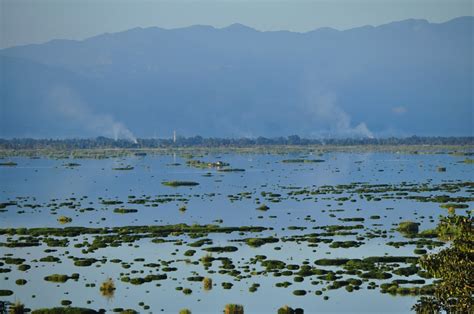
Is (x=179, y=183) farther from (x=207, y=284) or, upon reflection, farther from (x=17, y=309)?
(x=17, y=309)

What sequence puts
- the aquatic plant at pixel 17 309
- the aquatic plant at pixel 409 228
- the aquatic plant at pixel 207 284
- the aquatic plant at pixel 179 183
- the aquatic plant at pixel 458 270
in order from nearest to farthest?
the aquatic plant at pixel 458 270
the aquatic plant at pixel 17 309
the aquatic plant at pixel 207 284
the aquatic plant at pixel 409 228
the aquatic plant at pixel 179 183

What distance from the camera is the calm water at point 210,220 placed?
6012 cm

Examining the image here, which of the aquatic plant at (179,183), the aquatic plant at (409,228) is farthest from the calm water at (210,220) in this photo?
the aquatic plant at (179,183)

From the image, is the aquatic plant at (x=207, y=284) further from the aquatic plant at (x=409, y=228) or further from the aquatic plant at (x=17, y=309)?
the aquatic plant at (x=409, y=228)

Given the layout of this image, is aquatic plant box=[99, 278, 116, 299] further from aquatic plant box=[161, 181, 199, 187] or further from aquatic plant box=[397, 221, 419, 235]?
aquatic plant box=[161, 181, 199, 187]

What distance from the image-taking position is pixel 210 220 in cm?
10338

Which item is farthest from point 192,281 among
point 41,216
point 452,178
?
point 452,178

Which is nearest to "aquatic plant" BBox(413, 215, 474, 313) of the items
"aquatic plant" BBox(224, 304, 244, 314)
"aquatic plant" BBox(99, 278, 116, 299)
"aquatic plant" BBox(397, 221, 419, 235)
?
"aquatic plant" BBox(224, 304, 244, 314)

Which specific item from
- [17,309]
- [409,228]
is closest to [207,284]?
[17,309]

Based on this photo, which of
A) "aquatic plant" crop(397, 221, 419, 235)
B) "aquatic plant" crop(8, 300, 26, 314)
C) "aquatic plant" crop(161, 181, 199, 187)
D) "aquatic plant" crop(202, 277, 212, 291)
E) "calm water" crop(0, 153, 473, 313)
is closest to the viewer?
"aquatic plant" crop(8, 300, 26, 314)

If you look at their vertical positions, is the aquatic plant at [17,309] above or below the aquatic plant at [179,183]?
below

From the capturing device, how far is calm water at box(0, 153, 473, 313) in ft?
197

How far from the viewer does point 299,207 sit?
383 feet

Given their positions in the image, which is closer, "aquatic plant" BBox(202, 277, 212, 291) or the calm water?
the calm water
